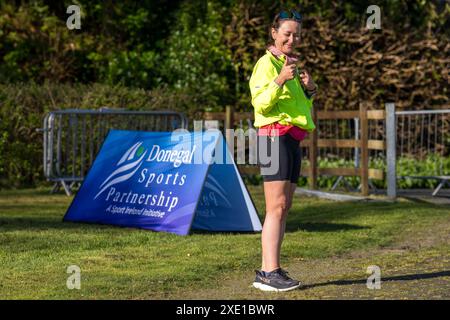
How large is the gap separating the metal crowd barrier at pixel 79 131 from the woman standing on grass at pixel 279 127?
928 centimetres

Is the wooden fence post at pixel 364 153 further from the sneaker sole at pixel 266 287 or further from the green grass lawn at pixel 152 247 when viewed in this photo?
the sneaker sole at pixel 266 287

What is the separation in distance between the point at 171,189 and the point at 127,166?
102 cm

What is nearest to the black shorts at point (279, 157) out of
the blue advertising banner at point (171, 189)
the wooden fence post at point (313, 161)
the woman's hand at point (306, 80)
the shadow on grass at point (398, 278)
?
the woman's hand at point (306, 80)

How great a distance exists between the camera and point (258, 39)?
23141mm

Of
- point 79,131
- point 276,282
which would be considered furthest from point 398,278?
point 79,131

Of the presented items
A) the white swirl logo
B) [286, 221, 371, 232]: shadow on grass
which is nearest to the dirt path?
[286, 221, 371, 232]: shadow on grass

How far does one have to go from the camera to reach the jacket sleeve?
8.25 m

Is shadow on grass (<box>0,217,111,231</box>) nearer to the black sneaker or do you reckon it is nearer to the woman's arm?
the black sneaker

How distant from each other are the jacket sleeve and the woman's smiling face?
203 mm

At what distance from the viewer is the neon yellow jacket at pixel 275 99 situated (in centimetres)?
830

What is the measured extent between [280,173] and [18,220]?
5.95m

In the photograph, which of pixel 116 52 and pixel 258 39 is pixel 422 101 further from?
pixel 116 52
